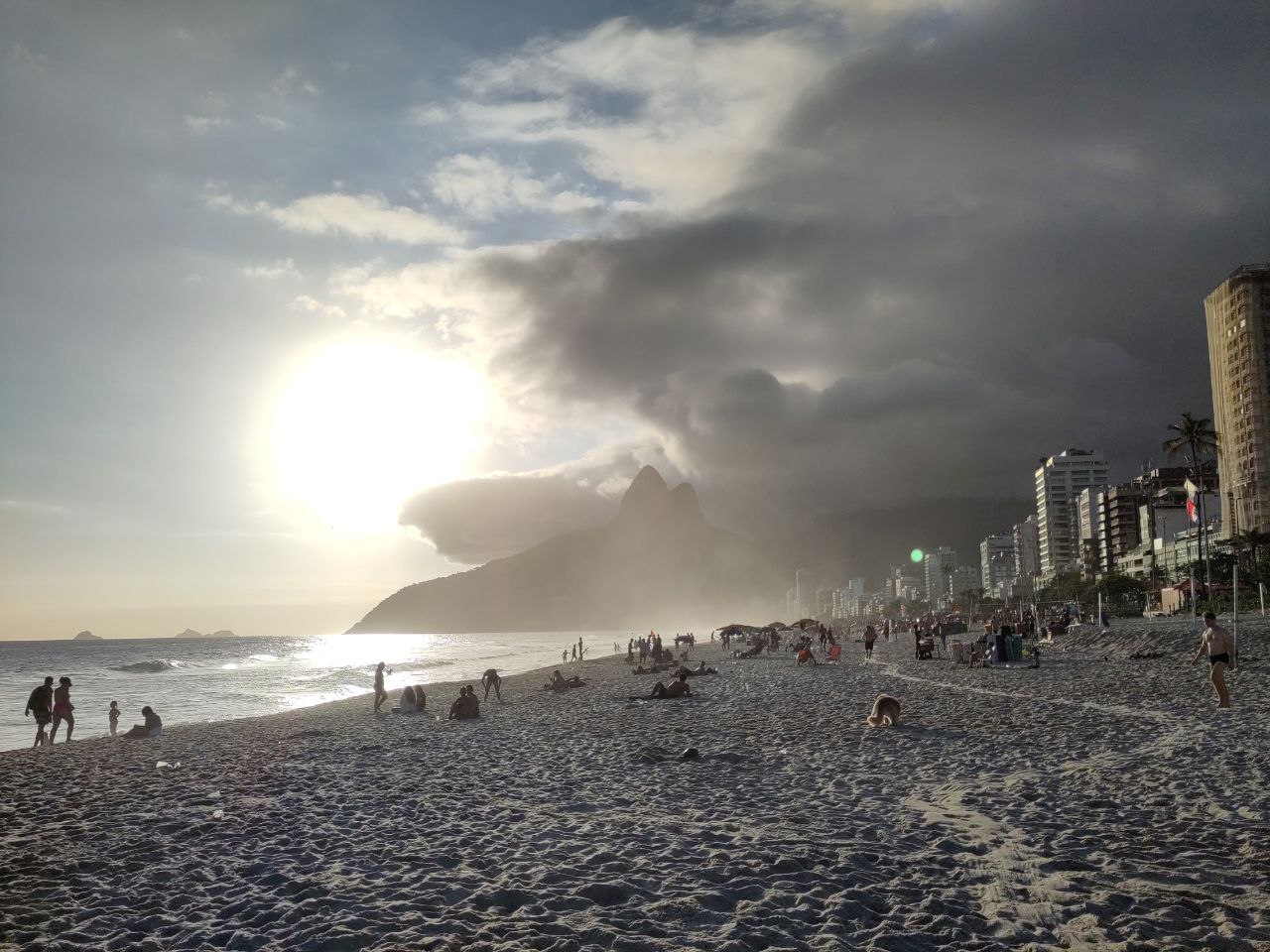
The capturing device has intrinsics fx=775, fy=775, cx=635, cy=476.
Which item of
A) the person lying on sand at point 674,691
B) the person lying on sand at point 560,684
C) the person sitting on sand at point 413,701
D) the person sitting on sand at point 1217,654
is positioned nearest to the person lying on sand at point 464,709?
the person sitting on sand at point 413,701

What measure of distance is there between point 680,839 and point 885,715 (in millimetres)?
9451

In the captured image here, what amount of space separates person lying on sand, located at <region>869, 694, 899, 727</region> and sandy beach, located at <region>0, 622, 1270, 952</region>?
1.15ft

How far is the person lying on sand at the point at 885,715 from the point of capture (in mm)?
16750

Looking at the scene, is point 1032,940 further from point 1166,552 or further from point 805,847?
point 1166,552

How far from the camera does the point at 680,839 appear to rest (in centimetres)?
887

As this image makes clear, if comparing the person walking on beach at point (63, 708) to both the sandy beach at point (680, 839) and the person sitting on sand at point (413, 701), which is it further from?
the person sitting on sand at point (413, 701)

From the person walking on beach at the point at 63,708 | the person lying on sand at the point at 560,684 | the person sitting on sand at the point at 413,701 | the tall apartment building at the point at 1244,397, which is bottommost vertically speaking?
the person lying on sand at the point at 560,684

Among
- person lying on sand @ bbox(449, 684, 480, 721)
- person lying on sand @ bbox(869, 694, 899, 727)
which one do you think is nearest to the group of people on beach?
person lying on sand @ bbox(449, 684, 480, 721)

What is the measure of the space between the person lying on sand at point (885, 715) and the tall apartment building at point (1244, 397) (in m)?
135

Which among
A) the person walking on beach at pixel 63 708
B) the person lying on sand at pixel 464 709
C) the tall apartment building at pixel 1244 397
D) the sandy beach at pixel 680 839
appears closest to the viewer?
the sandy beach at pixel 680 839

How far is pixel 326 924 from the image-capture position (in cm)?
663

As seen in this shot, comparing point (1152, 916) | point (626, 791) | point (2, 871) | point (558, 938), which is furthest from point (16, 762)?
point (1152, 916)

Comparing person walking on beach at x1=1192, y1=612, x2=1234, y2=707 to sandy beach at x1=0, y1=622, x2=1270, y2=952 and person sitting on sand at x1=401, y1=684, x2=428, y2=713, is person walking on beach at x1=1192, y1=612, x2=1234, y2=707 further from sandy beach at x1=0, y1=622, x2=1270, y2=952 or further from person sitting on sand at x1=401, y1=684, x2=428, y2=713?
person sitting on sand at x1=401, y1=684, x2=428, y2=713

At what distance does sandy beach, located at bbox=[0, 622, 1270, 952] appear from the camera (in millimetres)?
6328
